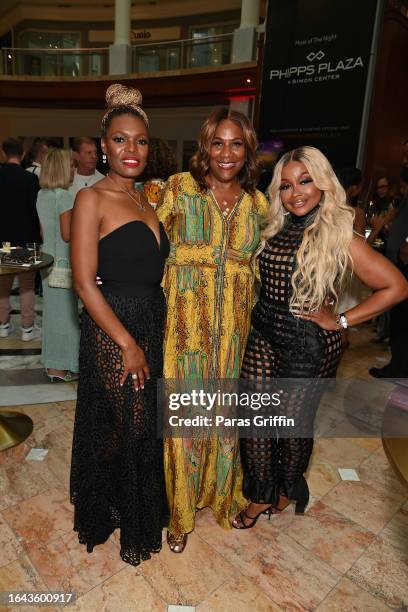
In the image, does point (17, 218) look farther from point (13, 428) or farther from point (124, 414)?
point (124, 414)

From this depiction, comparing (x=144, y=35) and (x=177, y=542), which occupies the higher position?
(x=144, y=35)

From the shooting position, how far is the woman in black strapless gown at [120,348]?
1.47m

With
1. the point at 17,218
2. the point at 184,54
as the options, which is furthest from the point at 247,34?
the point at 17,218

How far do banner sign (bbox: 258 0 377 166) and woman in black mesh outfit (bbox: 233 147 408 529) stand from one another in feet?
18.0

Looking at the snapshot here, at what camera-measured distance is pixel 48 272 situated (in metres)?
3.37

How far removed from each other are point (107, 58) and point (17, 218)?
9.49m

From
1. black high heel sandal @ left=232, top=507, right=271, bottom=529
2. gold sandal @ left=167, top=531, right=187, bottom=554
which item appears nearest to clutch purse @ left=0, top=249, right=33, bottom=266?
gold sandal @ left=167, top=531, right=187, bottom=554

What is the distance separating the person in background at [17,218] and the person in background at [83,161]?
114 centimetres

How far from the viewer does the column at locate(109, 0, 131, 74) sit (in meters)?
11.3

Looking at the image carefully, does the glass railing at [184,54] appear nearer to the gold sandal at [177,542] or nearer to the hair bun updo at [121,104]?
the hair bun updo at [121,104]

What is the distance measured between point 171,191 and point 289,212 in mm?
494

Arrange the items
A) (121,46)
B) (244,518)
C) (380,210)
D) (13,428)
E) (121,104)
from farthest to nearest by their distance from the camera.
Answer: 1. (121,46)
2. (380,210)
3. (13,428)
4. (244,518)
5. (121,104)

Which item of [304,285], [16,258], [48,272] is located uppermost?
[304,285]

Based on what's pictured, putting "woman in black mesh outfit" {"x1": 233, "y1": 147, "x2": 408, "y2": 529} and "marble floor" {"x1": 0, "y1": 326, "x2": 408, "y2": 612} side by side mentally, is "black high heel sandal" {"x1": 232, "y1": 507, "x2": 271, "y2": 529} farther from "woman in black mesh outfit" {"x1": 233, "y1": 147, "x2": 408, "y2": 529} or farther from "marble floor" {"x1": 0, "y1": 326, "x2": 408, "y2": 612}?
"woman in black mesh outfit" {"x1": 233, "y1": 147, "x2": 408, "y2": 529}
